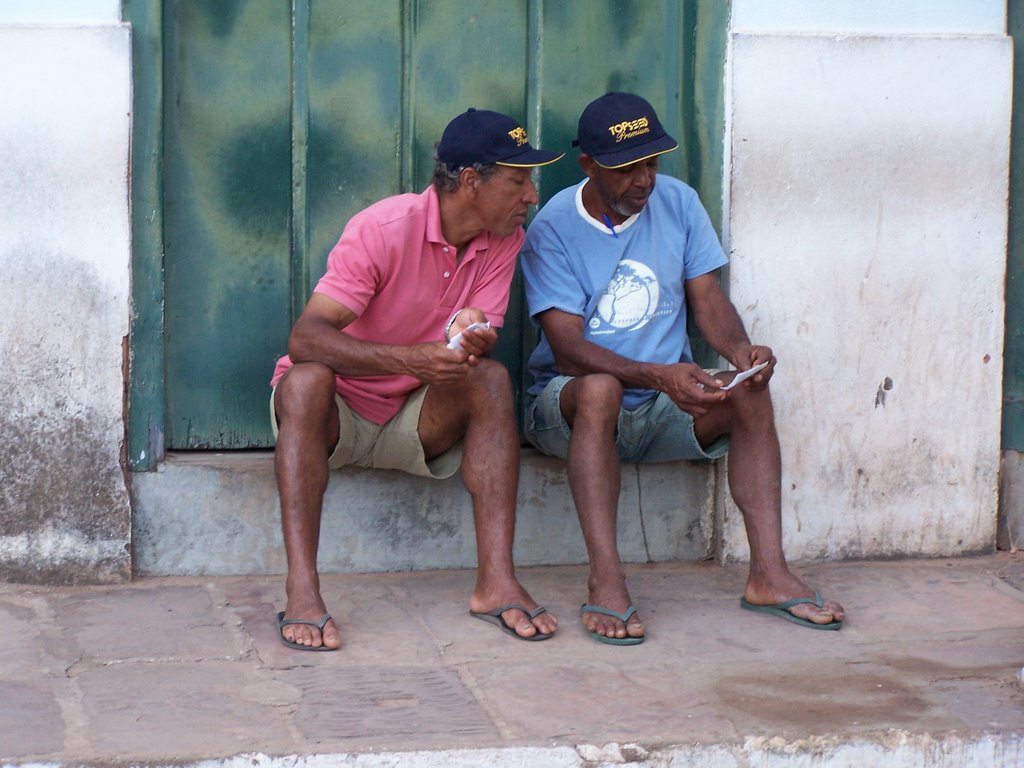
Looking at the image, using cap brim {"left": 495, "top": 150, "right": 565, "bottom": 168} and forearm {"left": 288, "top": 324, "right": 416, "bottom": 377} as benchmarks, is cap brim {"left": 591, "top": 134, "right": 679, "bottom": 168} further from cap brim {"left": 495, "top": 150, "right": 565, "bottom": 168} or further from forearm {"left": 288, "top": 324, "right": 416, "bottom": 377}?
forearm {"left": 288, "top": 324, "right": 416, "bottom": 377}

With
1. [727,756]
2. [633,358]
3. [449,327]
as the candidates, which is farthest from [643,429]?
[727,756]

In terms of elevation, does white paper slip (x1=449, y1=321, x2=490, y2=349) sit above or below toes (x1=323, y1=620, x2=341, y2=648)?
above

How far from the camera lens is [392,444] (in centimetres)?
404

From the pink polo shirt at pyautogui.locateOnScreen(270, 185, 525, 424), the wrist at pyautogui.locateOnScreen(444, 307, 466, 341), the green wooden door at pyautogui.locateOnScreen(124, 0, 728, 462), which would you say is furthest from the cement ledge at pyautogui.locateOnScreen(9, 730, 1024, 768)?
the green wooden door at pyautogui.locateOnScreen(124, 0, 728, 462)

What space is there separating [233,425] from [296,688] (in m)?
1.20

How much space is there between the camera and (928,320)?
4.46 metres

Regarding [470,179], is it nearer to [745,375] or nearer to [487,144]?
[487,144]

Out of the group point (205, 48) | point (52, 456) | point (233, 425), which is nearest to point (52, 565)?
point (52, 456)

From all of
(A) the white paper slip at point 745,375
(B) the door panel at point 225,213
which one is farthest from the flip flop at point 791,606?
(B) the door panel at point 225,213

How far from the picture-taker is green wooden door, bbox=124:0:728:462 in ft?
13.7

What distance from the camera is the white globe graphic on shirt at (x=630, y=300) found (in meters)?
4.18

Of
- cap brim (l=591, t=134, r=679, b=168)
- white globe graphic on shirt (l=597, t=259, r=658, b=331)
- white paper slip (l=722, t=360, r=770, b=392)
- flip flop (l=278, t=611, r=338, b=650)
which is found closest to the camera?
flip flop (l=278, t=611, r=338, b=650)

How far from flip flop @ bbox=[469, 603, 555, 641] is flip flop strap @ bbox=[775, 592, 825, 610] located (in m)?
0.66

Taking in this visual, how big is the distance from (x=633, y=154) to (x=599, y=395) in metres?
0.68
